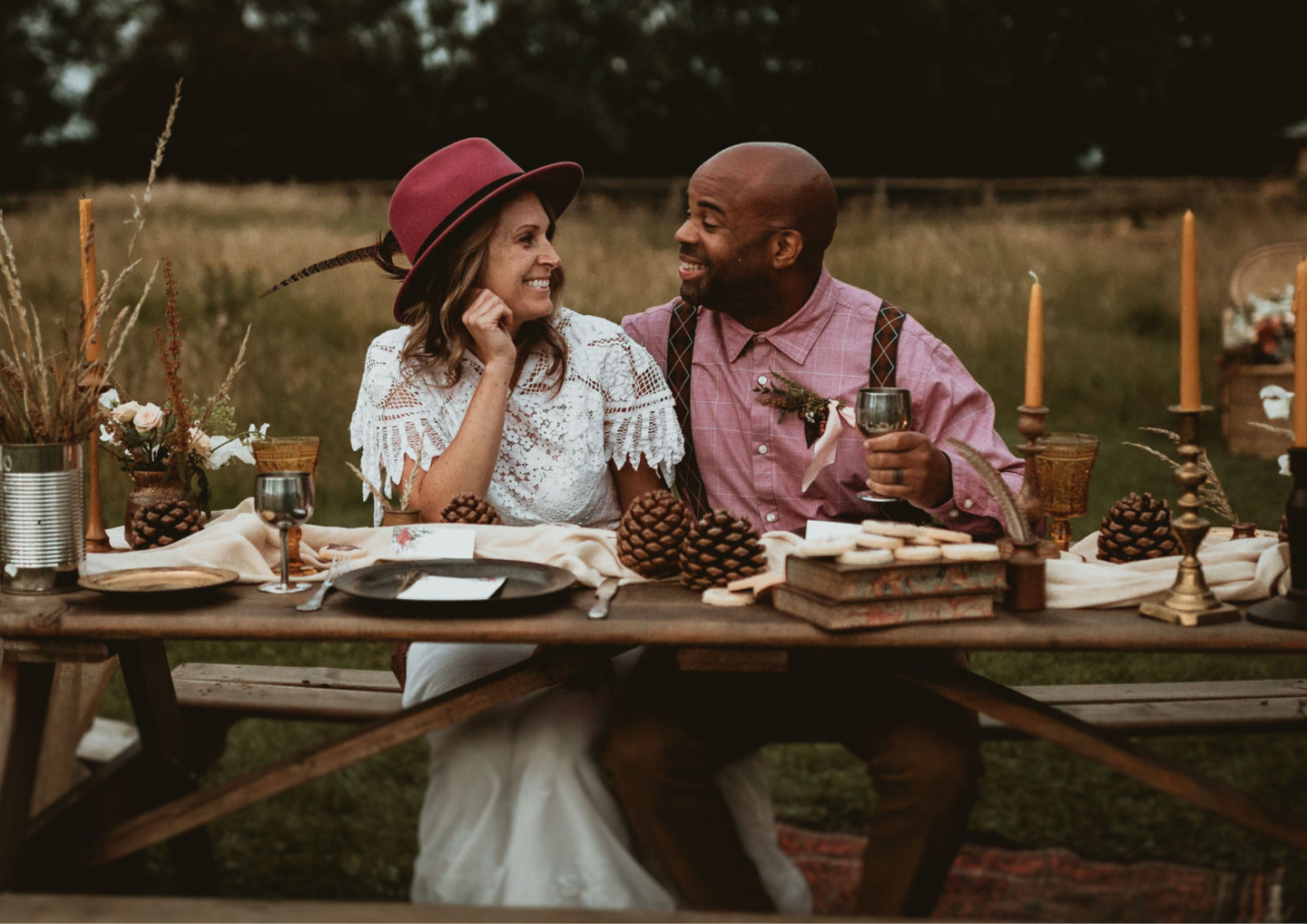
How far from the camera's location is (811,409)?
335 centimetres

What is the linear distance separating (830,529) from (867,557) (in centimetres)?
41

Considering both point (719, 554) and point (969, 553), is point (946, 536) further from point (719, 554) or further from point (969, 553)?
point (719, 554)

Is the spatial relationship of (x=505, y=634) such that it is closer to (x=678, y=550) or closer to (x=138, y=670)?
(x=678, y=550)

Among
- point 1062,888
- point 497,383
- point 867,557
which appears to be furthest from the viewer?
point 1062,888

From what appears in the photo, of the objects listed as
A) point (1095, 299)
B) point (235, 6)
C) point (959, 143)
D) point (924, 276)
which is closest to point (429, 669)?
point (924, 276)

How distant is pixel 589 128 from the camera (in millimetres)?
23797

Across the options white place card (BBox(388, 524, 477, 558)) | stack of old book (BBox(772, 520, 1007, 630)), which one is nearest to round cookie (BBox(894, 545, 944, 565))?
stack of old book (BBox(772, 520, 1007, 630))

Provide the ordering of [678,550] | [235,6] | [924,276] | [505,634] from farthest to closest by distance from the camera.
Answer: [235,6] < [924,276] < [678,550] < [505,634]

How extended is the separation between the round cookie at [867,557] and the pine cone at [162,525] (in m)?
1.49

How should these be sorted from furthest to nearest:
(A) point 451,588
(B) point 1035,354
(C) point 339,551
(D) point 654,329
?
1. (D) point 654,329
2. (C) point 339,551
3. (B) point 1035,354
4. (A) point 451,588

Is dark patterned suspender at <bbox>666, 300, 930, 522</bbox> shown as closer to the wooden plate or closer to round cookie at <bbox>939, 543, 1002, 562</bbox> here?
round cookie at <bbox>939, 543, 1002, 562</bbox>

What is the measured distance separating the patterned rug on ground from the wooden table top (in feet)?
4.30

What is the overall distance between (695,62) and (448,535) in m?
23.4

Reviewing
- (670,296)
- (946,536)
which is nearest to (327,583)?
(946,536)
